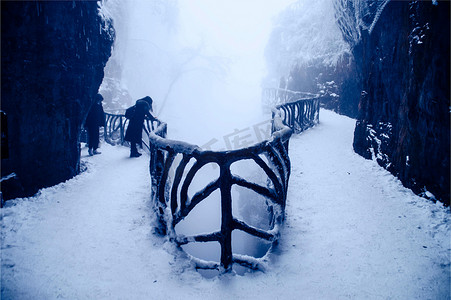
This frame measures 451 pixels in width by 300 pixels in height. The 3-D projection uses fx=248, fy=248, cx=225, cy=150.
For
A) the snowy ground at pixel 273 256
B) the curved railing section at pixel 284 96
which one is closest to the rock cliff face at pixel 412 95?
the snowy ground at pixel 273 256

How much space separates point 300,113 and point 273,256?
7022 mm

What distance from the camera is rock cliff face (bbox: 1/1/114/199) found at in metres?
4.00

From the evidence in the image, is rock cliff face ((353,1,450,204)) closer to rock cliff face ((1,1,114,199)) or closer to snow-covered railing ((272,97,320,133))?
snow-covered railing ((272,97,320,133))

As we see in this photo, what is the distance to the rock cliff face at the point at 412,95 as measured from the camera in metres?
3.38

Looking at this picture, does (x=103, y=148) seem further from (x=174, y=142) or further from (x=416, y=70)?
(x=416, y=70)

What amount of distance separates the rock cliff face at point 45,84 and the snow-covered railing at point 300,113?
18.9ft

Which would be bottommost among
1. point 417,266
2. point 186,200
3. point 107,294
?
point 107,294

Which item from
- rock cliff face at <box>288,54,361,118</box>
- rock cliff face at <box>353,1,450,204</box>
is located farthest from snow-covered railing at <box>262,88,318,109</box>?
rock cliff face at <box>353,1,450,204</box>

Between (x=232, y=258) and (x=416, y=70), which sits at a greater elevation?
(x=416, y=70)

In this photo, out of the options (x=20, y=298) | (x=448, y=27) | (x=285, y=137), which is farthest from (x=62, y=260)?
(x=448, y=27)

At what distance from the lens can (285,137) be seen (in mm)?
3375

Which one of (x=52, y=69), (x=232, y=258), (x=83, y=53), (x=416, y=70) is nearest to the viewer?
(x=232, y=258)

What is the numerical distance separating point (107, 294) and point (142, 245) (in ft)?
2.54

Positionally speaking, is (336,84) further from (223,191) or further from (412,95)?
(223,191)
